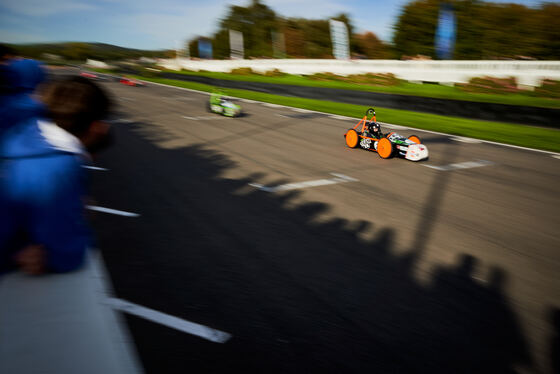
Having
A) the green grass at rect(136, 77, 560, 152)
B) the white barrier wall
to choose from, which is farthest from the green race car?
the white barrier wall

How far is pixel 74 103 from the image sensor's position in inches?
69.7

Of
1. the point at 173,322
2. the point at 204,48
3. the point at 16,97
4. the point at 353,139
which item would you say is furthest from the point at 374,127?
the point at 204,48

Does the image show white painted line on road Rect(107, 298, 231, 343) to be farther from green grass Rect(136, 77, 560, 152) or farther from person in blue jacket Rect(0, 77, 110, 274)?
green grass Rect(136, 77, 560, 152)

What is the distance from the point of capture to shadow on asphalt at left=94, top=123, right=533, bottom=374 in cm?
246

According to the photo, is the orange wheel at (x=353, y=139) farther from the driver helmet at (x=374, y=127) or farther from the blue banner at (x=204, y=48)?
the blue banner at (x=204, y=48)

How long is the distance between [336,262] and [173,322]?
1759 mm

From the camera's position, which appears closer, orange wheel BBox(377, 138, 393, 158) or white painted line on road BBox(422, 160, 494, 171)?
white painted line on road BBox(422, 160, 494, 171)

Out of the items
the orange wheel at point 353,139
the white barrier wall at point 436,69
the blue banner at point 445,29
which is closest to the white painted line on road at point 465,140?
the orange wheel at point 353,139

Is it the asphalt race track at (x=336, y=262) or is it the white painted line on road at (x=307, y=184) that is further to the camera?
the white painted line on road at (x=307, y=184)

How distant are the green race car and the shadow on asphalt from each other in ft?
31.9

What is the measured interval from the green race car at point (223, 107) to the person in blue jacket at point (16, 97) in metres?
12.2

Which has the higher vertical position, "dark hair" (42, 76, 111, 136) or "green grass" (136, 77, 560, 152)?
"dark hair" (42, 76, 111, 136)

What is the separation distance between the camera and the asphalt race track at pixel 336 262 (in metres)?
2.53

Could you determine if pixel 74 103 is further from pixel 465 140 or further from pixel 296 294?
pixel 465 140
